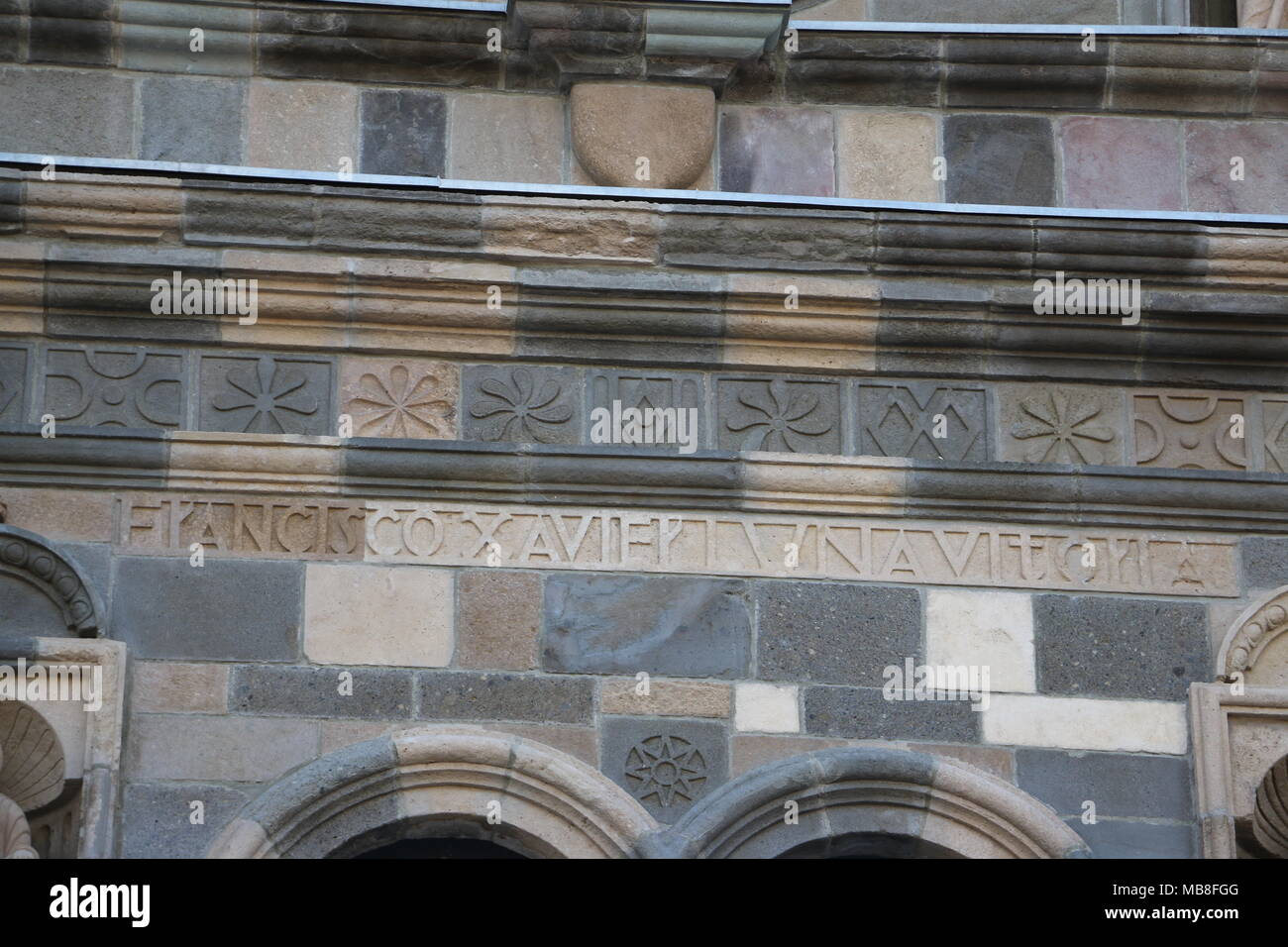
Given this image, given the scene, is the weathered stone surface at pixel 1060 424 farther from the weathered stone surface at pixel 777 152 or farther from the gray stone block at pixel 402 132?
the gray stone block at pixel 402 132

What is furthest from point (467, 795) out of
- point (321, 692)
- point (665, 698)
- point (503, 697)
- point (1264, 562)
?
point (1264, 562)

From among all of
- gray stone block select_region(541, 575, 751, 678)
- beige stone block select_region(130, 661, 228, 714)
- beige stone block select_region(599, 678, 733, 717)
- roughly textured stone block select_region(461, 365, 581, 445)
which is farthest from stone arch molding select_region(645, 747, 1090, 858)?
beige stone block select_region(130, 661, 228, 714)

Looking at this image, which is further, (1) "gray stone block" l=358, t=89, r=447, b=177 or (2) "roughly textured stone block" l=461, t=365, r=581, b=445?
(1) "gray stone block" l=358, t=89, r=447, b=177

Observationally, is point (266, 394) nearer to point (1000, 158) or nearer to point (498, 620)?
point (498, 620)

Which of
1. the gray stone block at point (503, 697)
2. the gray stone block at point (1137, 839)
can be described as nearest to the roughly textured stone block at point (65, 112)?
the gray stone block at point (503, 697)

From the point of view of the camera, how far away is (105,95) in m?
9.38

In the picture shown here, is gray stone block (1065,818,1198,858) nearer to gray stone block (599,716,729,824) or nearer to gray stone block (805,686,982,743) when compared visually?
gray stone block (805,686,982,743)

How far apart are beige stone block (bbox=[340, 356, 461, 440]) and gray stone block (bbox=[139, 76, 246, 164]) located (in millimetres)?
742

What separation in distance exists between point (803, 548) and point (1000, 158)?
1.37 metres

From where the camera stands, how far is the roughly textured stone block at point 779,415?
358 inches

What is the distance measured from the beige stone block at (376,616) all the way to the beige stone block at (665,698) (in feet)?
1.42

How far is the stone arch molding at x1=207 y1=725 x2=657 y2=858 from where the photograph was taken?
8.51 metres

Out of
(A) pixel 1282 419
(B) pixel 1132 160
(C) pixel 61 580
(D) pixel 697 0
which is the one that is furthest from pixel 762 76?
(C) pixel 61 580
